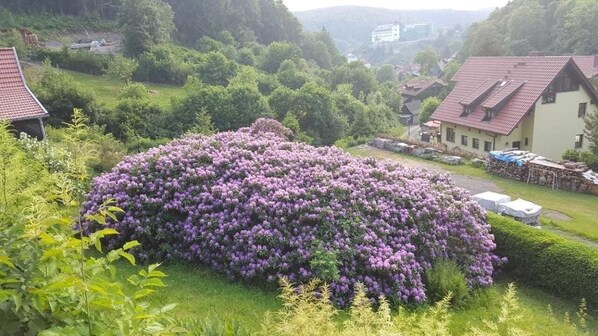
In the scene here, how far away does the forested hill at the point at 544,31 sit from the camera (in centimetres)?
5625

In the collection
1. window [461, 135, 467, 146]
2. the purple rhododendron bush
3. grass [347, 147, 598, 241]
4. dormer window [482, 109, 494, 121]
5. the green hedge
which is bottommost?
grass [347, 147, 598, 241]

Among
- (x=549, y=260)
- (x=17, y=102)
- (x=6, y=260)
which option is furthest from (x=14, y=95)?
(x=549, y=260)

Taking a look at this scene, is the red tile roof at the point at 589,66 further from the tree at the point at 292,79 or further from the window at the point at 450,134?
the tree at the point at 292,79

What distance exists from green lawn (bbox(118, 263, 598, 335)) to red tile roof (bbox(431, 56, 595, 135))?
18974 millimetres

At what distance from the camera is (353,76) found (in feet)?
228

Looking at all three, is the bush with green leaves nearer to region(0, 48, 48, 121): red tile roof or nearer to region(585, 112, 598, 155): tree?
region(0, 48, 48, 121): red tile roof

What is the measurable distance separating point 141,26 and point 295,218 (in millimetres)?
55379

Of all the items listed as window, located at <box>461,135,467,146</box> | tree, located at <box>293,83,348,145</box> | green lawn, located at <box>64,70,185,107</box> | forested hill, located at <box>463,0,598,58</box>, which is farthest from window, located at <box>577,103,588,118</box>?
forested hill, located at <box>463,0,598,58</box>

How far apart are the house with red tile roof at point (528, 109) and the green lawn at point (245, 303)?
19.0 m

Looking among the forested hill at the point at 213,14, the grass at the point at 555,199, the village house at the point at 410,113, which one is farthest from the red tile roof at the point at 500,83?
the forested hill at the point at 213,14

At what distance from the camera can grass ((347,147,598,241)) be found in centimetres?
1623

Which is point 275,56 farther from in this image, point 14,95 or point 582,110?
point 14,95

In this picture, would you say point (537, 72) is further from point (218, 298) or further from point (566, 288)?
point (218, 298)

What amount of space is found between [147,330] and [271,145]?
32.0ft
